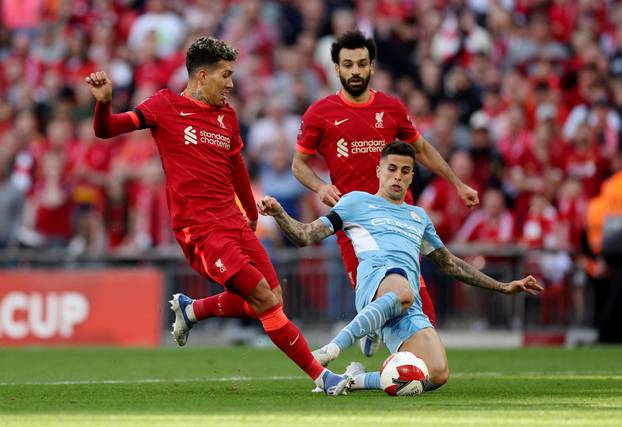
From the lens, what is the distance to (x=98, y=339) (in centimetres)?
1819

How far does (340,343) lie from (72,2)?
→ 52.4 feet

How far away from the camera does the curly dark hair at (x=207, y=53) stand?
34.4 feet

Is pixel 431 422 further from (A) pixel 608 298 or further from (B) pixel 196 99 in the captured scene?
(A) pixel 608 298

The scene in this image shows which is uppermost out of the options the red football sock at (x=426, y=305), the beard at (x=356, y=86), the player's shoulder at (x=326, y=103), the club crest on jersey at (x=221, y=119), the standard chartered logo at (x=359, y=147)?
the beard at (x=356, y=86)

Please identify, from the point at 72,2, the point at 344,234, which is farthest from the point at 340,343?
the point at 72,2

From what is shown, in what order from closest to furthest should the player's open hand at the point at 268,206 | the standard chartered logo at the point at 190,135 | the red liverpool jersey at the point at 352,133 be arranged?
1. the player's open hand at the point at 268,206
2. the standard chartered logo at the point at 190,135
3. the red liverpool jersey at the point at 352,133

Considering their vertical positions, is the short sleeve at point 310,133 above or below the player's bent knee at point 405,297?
above

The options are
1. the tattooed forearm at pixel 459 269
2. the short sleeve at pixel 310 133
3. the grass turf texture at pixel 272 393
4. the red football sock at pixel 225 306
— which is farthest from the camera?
the short sleeve at pixel 310 133

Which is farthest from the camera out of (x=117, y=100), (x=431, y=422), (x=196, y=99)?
(x=117, y=100)

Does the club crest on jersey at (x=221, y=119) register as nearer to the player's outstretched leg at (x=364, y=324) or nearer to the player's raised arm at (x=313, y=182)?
the player's raised arm at (x=313, y=182)

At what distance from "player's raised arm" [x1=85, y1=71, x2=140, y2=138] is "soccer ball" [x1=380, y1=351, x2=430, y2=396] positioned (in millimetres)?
2381

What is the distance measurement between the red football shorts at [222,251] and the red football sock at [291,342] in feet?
0.85

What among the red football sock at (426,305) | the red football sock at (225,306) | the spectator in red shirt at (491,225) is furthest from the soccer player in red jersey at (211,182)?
the spectator in red shirt at (491,225)

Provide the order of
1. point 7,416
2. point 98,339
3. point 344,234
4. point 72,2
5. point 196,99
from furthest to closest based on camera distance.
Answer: point 72,2 < point 98,339 < point 344,234 < point 196,99 < point 7,416
